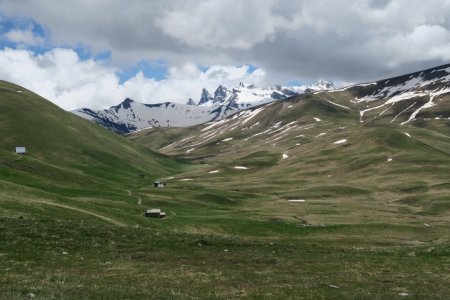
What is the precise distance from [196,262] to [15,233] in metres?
15.5

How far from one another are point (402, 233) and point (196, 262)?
5529cm

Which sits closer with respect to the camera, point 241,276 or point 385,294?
point 385,294

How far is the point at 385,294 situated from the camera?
24.8 m

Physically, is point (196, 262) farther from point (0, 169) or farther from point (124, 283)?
point (0, 169)

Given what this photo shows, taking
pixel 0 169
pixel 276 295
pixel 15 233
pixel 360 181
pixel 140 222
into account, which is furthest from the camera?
pixel 360 181

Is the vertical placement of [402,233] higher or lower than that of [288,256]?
lower

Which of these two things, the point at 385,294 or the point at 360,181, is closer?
the point at 385,294

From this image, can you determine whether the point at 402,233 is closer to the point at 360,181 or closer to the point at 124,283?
the point at 124,283

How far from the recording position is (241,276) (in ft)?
96.6

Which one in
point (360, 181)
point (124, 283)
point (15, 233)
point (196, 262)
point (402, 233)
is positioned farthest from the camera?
point (360, 181)

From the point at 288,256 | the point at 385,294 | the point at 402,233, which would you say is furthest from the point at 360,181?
the point at 385,294

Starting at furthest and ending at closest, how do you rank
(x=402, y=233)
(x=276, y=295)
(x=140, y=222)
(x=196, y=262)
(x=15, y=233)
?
(x=402, y=233), (x=140, y=222), (x=15, y=233), (x=196, y=262), (x=276, y=295)

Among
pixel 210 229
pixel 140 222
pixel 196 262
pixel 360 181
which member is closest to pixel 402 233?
pixel 210 229

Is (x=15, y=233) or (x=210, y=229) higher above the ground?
(x=15, y=233)
